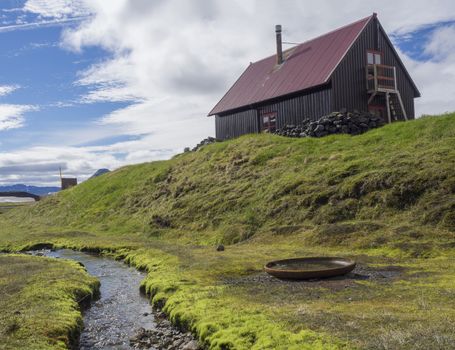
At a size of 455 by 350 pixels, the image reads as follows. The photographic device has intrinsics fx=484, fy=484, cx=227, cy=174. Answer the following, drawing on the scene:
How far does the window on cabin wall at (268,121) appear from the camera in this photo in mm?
54812

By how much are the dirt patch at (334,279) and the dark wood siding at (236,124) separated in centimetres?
3918

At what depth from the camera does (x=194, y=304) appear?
15.4 metres

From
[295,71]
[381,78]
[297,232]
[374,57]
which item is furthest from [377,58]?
[297,232]

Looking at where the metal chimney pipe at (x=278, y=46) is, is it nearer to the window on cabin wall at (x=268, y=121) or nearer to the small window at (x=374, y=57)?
the window on cabin wall at (x=268, y=121)

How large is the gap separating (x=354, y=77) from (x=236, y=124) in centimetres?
1732

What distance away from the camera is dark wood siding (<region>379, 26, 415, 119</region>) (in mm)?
51531

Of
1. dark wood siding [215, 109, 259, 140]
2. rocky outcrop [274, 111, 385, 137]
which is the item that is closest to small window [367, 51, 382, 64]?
rocky outcrop [274, 111, 385, 137]

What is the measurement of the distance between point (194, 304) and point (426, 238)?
12870 millimetres

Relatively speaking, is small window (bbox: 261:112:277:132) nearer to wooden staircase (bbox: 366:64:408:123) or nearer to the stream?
wooden staircase (bbox: 366:64:408:123)

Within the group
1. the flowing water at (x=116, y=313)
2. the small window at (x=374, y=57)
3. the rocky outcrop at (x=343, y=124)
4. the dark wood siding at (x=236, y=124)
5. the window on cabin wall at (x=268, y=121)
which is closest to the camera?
the flowing water at (x=116, y=313)

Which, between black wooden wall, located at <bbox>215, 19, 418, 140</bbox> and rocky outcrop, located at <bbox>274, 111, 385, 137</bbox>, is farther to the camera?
black wooden wall, located at <bbox>215, 19, 418, 140</bbox>

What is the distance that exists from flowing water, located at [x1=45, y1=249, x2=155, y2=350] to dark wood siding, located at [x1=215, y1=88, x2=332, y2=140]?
96.5 ft

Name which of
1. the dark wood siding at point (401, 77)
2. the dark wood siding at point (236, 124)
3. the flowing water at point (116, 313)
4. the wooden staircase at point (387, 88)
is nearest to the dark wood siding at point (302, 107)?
the dark wood siding at point (236, 124)

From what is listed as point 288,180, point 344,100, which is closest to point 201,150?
point 344,100
